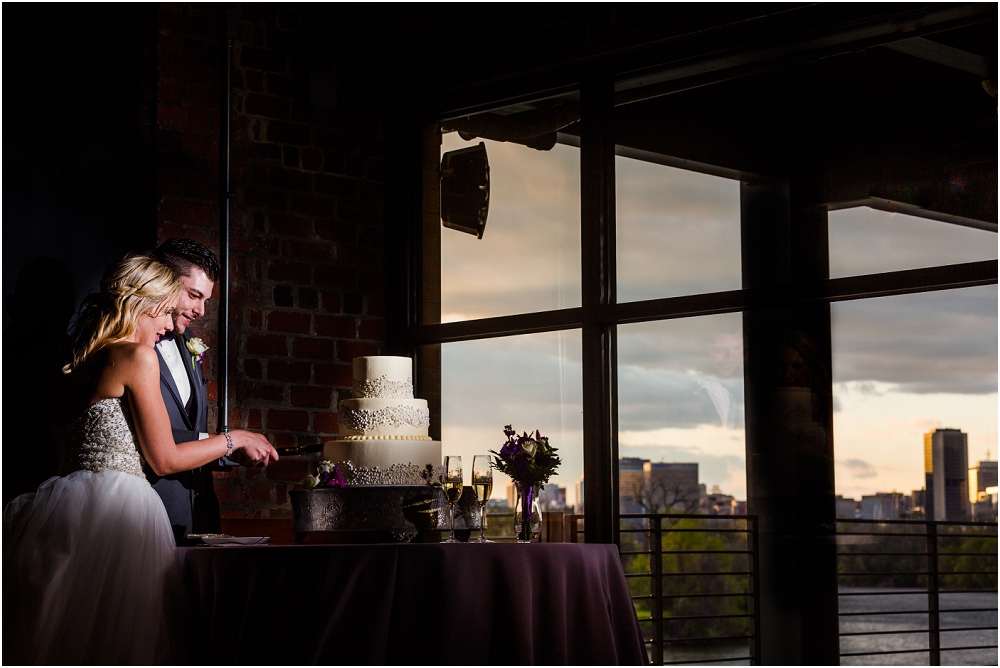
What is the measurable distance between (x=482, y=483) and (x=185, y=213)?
174 centimetres

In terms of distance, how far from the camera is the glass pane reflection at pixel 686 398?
13.0 feet

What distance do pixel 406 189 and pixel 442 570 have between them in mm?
2387

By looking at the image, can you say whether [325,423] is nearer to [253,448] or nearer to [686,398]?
[253,448]

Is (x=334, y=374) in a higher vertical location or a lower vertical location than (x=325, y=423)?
higher

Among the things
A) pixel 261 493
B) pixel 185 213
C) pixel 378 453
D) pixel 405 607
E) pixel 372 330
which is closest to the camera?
pixel 405 607

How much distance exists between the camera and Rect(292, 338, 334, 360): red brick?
4.62m

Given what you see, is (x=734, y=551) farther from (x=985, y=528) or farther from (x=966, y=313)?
(x=966, y=313)

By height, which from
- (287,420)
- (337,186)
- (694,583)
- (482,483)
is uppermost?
(337,186)

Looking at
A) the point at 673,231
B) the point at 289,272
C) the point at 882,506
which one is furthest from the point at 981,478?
the point at 289,272

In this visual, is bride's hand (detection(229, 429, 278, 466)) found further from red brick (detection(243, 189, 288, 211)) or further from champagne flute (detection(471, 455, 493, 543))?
red brick (detection(243, 189, 288, 211))

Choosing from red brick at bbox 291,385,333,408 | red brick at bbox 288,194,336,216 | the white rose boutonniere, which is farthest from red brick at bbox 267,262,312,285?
the white rose boutonniere

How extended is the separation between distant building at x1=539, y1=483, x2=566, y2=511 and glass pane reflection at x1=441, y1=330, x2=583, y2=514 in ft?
0.06

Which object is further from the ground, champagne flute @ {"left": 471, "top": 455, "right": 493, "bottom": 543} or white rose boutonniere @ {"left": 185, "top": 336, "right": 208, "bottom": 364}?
white rose boutonniere @ {"left": 185, "top": 336, "right": 208, "bottom": 364}

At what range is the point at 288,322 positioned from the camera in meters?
4.61
